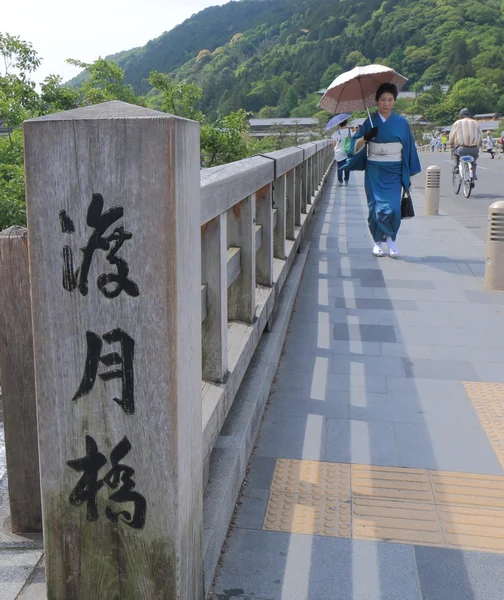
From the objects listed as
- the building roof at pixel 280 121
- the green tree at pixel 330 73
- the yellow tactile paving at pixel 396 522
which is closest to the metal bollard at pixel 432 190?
the yellow tactile paving at pixel 396 522

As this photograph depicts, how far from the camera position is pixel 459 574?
226 cm

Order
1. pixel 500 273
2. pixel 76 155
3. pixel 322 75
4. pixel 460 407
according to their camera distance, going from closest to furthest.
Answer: pixel 76 155 → pixel 460 407 → pixel 500 273 → pixel 322 75

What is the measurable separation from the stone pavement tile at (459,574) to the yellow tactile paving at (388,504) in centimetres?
6

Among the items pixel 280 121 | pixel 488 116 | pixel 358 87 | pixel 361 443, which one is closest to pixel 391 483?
pixel 361 443

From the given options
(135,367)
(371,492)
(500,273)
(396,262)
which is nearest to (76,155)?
(135,367)

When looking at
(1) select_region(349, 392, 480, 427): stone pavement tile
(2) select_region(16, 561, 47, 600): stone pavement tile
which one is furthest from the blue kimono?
(2) select_region(16, 561, 47, 600): stone pavement tile

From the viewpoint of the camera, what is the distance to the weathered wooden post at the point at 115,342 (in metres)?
1.58

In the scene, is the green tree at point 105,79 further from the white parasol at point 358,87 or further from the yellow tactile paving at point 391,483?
the yellow tactile paving at point 391,483

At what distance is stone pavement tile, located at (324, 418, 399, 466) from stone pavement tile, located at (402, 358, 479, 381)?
0.85m

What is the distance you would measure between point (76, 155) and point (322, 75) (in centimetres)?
14491

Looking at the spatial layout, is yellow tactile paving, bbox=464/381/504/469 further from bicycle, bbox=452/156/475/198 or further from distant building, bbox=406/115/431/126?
distant building, bbox=406/115/431/126

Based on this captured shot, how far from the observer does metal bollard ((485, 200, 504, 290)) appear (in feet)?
20.4

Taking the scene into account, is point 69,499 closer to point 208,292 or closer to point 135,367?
point 135,367

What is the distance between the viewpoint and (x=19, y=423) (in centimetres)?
230
